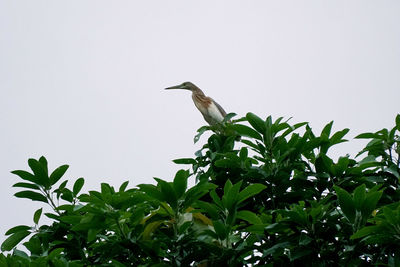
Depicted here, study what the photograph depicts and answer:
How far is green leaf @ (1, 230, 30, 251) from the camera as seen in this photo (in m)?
2.97

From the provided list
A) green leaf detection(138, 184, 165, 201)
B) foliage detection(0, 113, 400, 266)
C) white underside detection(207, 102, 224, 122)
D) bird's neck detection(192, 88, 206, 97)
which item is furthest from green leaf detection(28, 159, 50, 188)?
bird's neck detection(192, 88, 206, 97)

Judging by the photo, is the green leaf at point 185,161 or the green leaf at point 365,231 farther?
the green leaf at point 185,161

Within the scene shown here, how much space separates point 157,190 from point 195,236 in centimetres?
29

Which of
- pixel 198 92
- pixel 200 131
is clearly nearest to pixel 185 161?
pixel 200 131

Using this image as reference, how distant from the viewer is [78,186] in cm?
308

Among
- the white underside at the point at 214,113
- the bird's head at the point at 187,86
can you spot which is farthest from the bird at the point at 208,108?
the bird's head at the point at 187,86

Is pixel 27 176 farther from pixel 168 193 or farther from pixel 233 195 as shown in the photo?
pixel 233 195

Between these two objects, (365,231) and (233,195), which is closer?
(365,231)

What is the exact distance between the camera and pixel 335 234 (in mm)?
2492

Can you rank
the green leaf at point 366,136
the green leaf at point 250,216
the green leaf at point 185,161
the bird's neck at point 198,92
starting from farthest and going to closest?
1. the bird's neck at point 198,92
2. the green leaf at point 185,161
3. the green leaf at point 366,136
4. the green leaf at point 250,216

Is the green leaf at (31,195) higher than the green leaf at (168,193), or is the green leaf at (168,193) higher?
the green leaf at (31,195)

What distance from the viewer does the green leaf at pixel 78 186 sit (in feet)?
10.1

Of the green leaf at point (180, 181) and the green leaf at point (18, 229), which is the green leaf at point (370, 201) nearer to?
the green leaf at point (180, 181)

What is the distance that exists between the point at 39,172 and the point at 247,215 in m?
1.10
